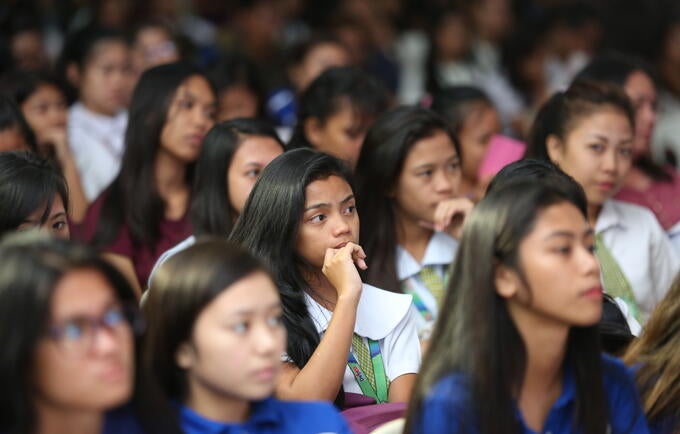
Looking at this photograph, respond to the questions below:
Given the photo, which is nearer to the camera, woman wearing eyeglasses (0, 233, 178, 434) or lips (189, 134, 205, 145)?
woman wearing eyeglasses (0, 233, 178, 434)

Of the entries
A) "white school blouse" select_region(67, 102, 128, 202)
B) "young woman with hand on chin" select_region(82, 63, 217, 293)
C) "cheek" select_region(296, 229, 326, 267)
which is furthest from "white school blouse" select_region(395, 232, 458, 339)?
"white school blouse" select_region(67, 102, 128, 202)

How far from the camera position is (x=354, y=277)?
2223 millimetres

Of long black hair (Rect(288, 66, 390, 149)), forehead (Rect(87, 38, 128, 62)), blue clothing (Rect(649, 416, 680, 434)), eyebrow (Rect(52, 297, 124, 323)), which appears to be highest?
forehead (Rect(87, 38, 128, 62))

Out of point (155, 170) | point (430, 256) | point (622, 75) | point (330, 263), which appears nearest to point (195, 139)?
point (155, 170)

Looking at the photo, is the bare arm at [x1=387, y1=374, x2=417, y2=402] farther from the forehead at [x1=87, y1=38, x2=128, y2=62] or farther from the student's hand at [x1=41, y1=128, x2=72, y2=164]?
the forehead at [x1=87, y1=38, x2=128, y2=62]

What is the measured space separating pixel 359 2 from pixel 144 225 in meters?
3.60

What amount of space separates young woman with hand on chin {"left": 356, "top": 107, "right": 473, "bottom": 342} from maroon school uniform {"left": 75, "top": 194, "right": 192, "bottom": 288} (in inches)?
24.3

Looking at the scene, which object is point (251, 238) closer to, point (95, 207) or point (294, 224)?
point (294, 224)

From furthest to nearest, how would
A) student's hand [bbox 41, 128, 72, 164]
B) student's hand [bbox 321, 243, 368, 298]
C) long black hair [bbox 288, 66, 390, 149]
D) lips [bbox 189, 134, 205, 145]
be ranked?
student's hand [bbox 41, 128, 72, 164] < long black hair [bbox 288, 66, 390, 149] < lips [bbox 189, 134, 205, 145] < student's hand [bbox 321, 243, 368, 298]

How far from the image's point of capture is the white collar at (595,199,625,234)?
316 centimetres

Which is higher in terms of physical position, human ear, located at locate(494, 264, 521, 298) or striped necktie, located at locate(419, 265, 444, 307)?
human ear, located at locate(494, 264, 521, 298)

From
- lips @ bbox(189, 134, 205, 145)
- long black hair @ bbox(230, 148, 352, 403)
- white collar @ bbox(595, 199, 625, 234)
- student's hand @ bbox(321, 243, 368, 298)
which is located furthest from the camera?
lips @ bbox(189, 134, 205, 145)

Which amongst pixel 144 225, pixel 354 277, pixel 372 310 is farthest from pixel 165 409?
pixel 144 225

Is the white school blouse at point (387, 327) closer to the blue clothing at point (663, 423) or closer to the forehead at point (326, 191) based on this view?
the forehead at point (326, 191)
